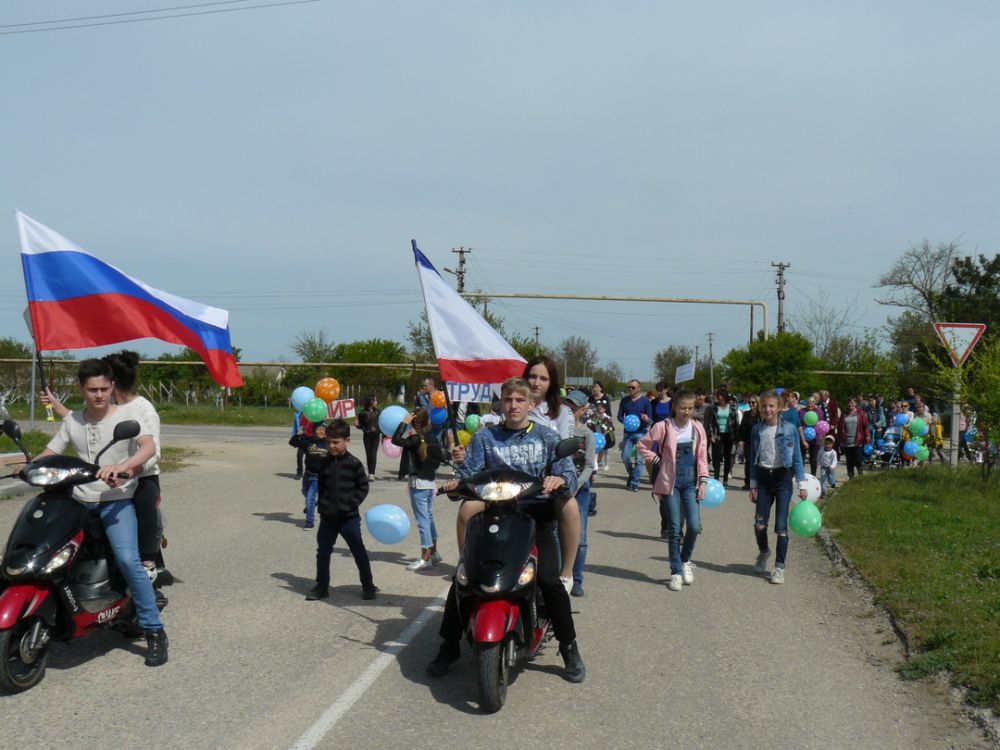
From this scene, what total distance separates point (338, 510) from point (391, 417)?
343 cm

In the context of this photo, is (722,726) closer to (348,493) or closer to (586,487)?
(586,487)

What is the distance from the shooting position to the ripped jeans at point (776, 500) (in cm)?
917

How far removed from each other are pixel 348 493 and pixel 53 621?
2.90m

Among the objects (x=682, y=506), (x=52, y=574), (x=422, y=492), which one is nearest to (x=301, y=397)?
(x=422, y=492)

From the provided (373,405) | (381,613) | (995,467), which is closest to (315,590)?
(381,613)

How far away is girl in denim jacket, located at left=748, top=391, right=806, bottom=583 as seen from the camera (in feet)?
30.0

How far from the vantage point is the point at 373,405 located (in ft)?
60.7

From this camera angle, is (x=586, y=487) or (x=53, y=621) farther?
(x=586, y=487)

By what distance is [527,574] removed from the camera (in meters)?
5.40

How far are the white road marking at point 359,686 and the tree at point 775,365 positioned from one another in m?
40.0

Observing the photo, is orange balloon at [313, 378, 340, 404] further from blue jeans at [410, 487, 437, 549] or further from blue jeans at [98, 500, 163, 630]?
blue jeans at [98, 500, 163, 630]

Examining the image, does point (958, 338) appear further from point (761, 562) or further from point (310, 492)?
point (310, 492)

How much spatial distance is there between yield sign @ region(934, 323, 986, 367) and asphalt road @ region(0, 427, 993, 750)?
7.53m

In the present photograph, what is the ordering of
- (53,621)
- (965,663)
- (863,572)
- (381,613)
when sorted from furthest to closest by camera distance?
(863,572) → (381,613) → (965,663) → (53,621)
